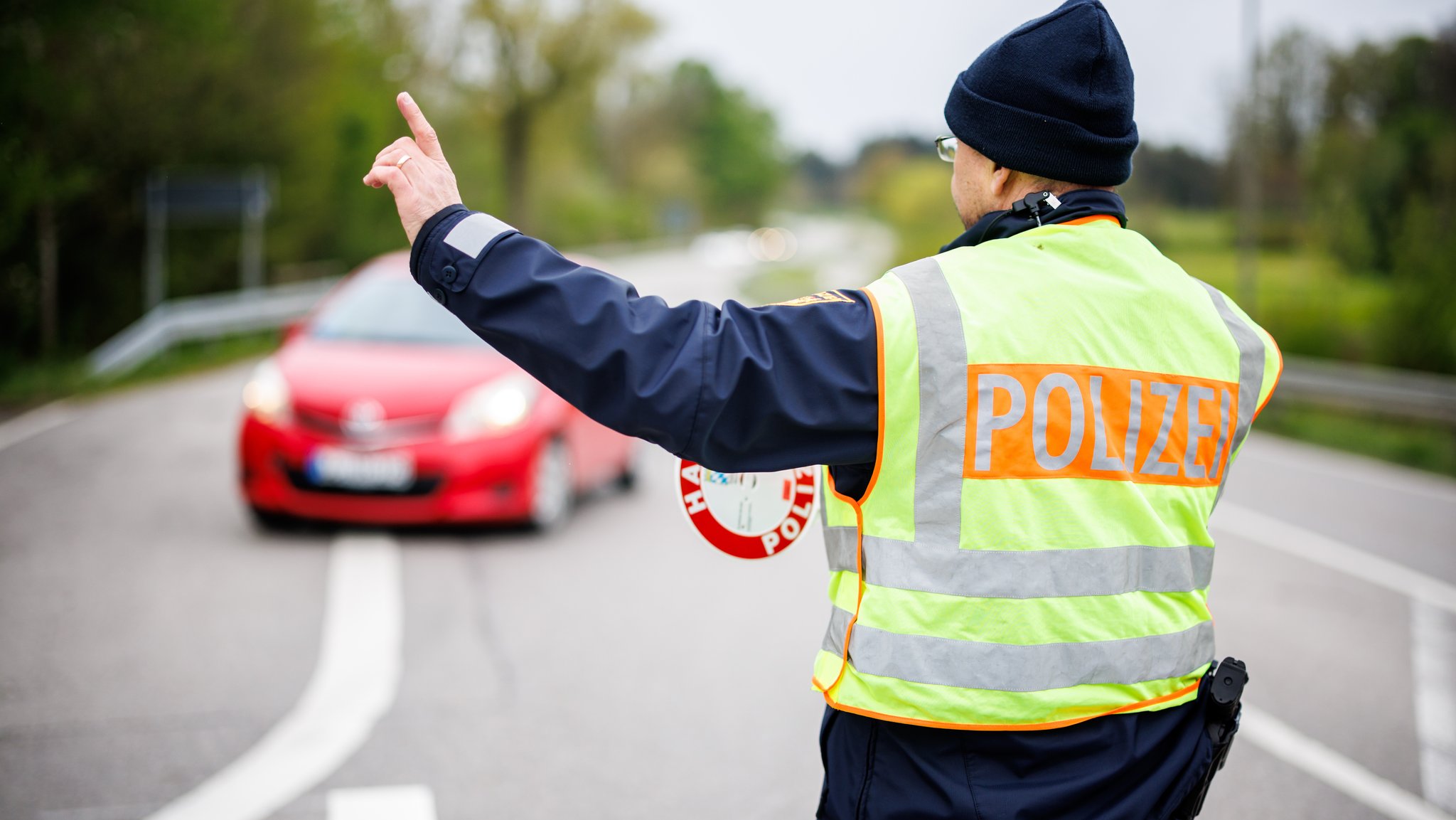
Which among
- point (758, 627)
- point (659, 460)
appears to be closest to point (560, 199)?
point (659, 460)

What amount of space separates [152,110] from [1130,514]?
20141mm

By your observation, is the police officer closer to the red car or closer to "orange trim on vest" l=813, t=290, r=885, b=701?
"orange trim on vest" l=813, t=290, r=885, b=701

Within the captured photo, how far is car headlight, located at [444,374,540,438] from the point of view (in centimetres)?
785

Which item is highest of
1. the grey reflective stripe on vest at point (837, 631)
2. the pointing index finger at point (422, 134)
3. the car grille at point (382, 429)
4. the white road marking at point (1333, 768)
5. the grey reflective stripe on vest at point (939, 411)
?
the pointing index finger at point (422, 134)

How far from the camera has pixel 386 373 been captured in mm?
8094

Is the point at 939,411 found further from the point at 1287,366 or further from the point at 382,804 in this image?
the point at 1287,366

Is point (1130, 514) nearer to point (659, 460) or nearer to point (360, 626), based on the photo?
point (360, 626)

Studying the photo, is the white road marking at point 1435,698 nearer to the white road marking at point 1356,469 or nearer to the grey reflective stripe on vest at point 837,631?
the grey reflective stripe on vest at point 837,631

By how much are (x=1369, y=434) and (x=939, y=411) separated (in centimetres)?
1533

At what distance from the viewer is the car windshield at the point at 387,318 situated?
8703mm

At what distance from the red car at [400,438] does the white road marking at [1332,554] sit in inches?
182

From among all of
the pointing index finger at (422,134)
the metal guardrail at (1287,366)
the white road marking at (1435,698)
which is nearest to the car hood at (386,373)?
the white road marking at (1435,698)

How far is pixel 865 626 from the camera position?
203cm

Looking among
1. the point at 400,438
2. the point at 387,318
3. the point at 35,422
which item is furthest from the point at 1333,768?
the point at 35,422
